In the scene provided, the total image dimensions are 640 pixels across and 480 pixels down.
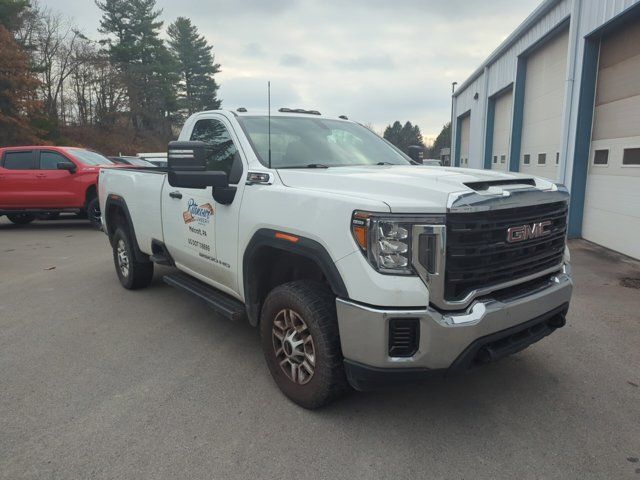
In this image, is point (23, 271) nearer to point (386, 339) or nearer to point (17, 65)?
point (386, 339)

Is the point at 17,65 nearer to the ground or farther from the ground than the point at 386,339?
farther from the ground

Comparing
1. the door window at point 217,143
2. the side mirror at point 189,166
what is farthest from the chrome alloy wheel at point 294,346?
the door window at point 217,143

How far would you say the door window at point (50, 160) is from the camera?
37.6 feet

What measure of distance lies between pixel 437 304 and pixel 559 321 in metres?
1.23

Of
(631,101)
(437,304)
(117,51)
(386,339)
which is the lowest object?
(386,339)

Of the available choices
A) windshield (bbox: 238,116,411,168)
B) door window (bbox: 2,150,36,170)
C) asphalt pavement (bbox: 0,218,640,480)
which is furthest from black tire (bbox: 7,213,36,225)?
windshield (bbox: 238,116,411,168)

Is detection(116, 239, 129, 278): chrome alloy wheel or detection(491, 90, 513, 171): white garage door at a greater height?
detection(491, 90, 513, 171): white garage door

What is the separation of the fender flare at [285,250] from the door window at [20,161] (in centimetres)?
1032

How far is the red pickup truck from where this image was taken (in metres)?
11.3

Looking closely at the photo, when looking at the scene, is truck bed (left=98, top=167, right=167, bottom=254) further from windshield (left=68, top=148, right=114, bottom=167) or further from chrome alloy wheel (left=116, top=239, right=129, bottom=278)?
windshield (left=68, top=148, right=114, bottom=167)

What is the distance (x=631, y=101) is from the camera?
7867mm

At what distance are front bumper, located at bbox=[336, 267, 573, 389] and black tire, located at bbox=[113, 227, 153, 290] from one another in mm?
3850

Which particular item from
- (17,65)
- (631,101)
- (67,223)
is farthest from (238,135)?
(17,65)

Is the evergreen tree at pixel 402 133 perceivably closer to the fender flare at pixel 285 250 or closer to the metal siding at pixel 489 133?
the metal siding at pixel 489 133
